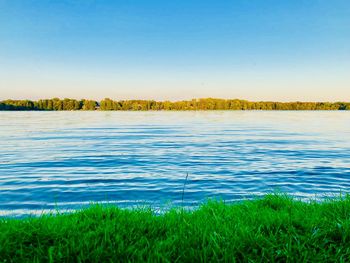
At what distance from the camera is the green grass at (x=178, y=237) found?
16.8ft

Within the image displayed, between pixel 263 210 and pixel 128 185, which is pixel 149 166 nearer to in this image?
pixel 128 185

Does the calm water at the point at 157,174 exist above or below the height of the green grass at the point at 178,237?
below

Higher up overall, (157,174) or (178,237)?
(178,237)

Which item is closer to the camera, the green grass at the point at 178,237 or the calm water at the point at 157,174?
the green grass at the point at 178,237

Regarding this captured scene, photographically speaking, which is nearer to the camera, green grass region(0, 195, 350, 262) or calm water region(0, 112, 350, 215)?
green grass region(0, 195, 350, 262)

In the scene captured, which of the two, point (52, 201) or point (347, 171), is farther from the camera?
point (347, 171)

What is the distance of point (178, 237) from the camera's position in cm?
568

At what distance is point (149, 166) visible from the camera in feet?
59.4

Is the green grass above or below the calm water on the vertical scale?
above

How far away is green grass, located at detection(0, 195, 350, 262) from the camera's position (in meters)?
5.12

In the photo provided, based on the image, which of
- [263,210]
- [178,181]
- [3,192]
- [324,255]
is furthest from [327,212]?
[3,192]

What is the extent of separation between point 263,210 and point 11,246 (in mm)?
4941

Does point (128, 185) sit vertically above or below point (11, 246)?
below

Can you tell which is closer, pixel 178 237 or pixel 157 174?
pixel 178 237
